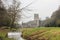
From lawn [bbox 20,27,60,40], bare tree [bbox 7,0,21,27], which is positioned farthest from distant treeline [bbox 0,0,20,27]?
lawn [bbox 20,27,60,40]

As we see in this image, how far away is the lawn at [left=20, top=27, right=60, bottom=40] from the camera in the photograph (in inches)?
605

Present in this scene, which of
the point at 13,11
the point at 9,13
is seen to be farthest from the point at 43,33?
the point at 13,11

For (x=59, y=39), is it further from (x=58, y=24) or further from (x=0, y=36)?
(x=0, y=36)

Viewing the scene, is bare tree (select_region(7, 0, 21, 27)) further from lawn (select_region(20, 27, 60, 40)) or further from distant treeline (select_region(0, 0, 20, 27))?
lawn (select_region(20, 27, 60, 40))

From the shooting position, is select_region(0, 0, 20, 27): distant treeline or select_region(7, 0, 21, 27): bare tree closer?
select_region(0, 0, 20, 27): distant treeline

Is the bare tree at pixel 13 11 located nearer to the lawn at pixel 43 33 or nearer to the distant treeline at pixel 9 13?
the distant treeline at pixel 9 13

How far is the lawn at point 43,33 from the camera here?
50.4 ft

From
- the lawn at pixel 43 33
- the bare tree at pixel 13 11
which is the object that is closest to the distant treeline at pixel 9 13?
the bare tree at pixel 13 11

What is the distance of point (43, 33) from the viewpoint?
17297 millimetres

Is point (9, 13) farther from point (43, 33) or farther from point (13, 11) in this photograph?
point (43, 33)

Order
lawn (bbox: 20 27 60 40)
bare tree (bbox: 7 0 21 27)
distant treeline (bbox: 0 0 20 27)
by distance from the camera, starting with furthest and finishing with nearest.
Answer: lawn (bbox: 20 27 60 40) < bare tree (bbox: 7 0 21 27) < distant treeline (bbox: 0 0 20 27)

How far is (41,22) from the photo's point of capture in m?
17.8

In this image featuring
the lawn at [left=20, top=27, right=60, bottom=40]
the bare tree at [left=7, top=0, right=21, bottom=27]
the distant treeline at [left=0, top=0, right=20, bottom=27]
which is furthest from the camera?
the lawn at [left=20, top=27, right=60, bottom=40]

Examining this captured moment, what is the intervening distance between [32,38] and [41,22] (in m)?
1.57
